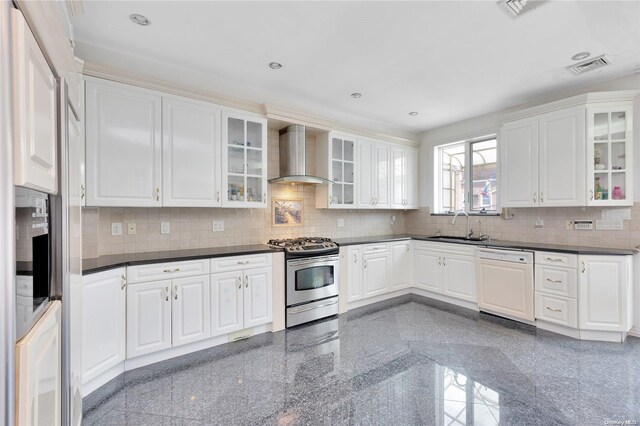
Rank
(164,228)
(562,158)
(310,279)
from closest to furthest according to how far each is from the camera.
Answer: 1. (164,228)
2. (562,158)
3. (310,279)

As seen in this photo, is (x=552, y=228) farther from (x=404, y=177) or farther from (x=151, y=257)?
(x=151, y=257)

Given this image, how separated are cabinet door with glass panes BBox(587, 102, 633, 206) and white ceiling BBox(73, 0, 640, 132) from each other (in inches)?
16.2

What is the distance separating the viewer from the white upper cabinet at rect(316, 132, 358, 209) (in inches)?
163

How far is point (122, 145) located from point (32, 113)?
210cm

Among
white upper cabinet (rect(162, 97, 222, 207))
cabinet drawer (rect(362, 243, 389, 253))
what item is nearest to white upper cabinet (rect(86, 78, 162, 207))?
white upper cabinet (rect(162, 97, 222, 207))

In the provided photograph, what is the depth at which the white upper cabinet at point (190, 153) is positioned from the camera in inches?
112

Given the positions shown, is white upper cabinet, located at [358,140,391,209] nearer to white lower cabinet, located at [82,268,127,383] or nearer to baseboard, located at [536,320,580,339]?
baseboard, located at [536,320,580,339]

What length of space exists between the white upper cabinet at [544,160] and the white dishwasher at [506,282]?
2.25ft

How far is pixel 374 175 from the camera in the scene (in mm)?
4605

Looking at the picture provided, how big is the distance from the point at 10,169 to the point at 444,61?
311cm

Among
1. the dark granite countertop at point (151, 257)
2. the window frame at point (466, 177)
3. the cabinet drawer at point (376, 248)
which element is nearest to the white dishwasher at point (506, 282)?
the window frame at point (466, 177)

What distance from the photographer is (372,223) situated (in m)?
5.05

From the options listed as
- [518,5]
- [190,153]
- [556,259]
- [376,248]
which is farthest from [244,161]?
[556,259]

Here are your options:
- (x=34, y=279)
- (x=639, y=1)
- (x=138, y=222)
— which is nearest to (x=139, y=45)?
(x=138, y=222)
